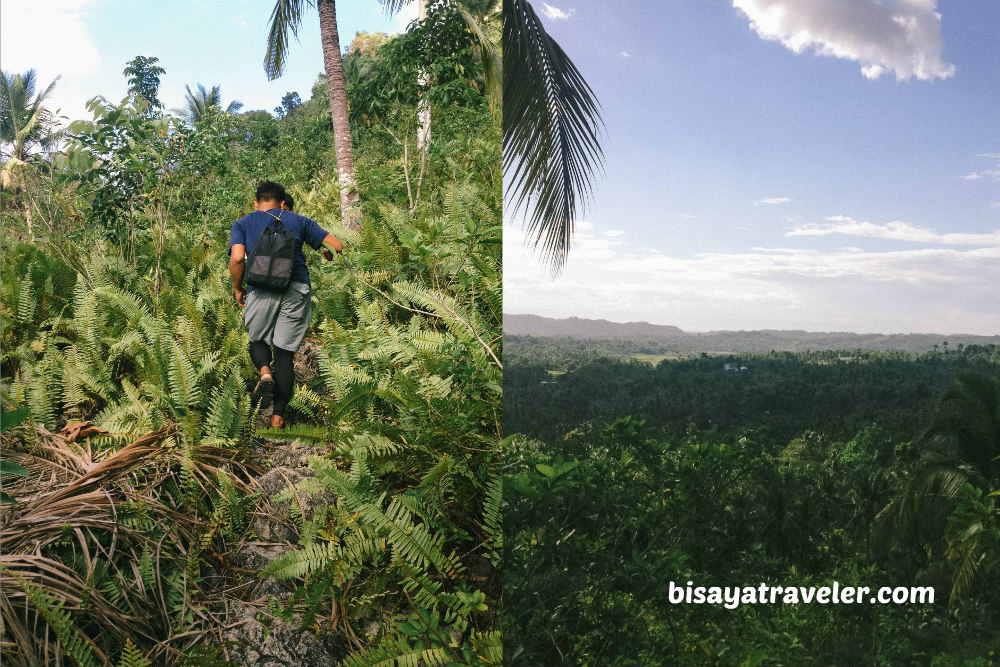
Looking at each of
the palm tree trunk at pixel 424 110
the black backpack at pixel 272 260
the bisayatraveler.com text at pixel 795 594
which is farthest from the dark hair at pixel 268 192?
the palm tree trunk at pixel 424 110

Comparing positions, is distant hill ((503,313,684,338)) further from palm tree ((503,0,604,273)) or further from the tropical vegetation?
the tropical vegetation

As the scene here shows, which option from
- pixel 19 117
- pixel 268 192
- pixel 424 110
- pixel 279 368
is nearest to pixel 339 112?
pixel 424 110

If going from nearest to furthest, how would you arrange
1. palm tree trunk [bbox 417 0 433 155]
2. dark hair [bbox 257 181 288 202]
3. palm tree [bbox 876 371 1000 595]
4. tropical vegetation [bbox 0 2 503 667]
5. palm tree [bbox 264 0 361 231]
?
palm tree [bbox 876 371 1000 595] → tropical vegetation [bbox 0 2 503 667] → dark hair [bbox 257 181 288 202] → palm tree [bbox 264 0 361 231] → palm tree trunk [bbox 417 0 433 155]

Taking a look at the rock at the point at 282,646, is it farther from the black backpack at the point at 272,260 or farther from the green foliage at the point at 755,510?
the black backpack at the point at 272,260

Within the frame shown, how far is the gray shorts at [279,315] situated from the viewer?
3.98m

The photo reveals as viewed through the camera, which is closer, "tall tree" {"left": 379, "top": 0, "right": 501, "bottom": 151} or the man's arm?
the man's arm

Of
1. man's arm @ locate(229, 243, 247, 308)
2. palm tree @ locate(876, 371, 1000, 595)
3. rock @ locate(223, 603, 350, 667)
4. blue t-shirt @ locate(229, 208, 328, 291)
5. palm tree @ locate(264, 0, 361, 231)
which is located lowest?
rock @ locate(223, 603, 350, 667)

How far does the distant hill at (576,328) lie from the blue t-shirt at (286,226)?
2.78 meters

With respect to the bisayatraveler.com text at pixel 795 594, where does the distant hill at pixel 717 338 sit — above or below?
above

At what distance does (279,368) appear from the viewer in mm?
4086

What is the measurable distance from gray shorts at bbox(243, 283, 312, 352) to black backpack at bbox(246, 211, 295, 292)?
11 cm

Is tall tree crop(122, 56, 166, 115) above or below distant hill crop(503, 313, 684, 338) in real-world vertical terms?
above

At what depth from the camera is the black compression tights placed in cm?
407

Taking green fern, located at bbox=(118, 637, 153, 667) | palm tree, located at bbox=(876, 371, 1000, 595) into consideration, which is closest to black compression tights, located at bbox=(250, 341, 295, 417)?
→ green fern, located at bbox=(118, 637, 153, 667)
